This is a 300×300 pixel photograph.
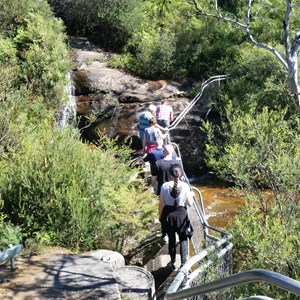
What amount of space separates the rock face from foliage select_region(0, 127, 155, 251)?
23.3 feet

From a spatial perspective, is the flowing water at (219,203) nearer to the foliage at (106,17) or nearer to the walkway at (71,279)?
the walkway at (71,279)

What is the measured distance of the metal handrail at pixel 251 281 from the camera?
2.28 m

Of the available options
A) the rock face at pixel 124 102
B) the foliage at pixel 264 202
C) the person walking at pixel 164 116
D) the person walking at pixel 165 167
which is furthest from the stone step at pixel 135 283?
the rock face at pixel 124 102

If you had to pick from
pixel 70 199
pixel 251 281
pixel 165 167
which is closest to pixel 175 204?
pixel 165 167

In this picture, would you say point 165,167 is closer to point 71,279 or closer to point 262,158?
point 262,158

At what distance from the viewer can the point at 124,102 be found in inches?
615

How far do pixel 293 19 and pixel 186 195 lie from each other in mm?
14165

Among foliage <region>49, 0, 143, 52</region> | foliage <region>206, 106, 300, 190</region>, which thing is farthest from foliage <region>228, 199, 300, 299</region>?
foliage <region>49, 0, 143, 52</region>

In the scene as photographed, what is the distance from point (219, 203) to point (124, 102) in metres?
5.23

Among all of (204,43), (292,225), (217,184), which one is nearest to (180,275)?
(292,225)

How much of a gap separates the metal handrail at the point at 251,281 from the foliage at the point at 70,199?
384cm

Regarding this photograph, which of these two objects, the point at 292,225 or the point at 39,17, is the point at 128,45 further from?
the point at 292,225

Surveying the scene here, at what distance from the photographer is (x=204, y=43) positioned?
1800 centimetres

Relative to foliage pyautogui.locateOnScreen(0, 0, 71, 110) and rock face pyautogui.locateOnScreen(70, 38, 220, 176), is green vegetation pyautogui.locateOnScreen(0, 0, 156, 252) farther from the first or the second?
rock face pyautogui.locateOnScreen(70, 38, 220, 176)
